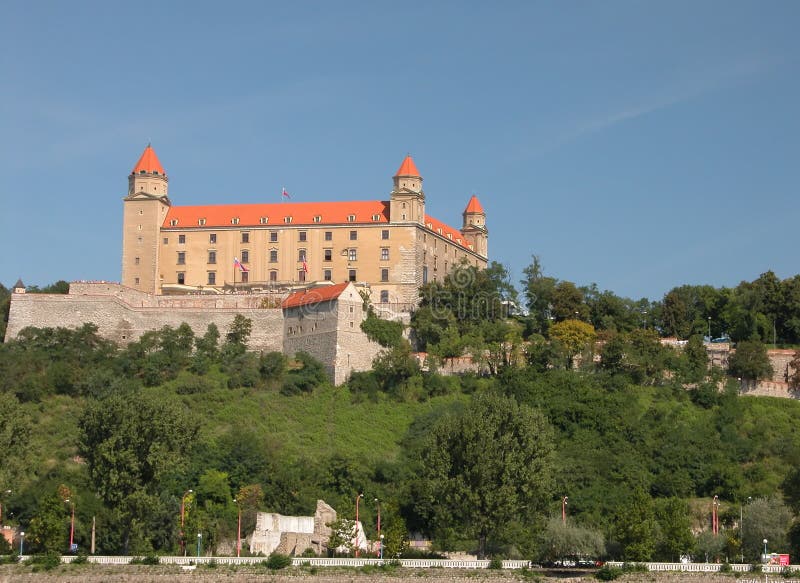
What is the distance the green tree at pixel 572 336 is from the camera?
86.0 m

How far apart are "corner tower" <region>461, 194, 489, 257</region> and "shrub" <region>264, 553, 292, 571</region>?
47.8m

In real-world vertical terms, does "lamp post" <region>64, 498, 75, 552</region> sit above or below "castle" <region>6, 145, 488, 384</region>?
below

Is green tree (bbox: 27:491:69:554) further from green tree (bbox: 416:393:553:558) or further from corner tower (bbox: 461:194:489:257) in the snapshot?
corner tower (bbox: 461:194:489:257)

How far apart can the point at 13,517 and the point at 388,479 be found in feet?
55.1

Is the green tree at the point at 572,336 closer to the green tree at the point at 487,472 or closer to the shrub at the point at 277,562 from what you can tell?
the green tree at the point at 487,472

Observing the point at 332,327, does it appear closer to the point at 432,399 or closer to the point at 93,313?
the point at 432,399

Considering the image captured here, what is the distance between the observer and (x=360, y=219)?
94562 mm

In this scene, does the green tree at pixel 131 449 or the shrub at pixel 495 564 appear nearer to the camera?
the shrub at pixel 495 564

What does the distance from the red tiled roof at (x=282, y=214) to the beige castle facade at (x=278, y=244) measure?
6 cm

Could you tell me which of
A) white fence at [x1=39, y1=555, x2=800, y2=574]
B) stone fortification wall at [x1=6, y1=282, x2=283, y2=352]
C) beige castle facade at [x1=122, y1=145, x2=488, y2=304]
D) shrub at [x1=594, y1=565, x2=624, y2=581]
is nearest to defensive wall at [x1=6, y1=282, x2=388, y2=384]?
stone fortification wall at [x1=6, y1=282, x2=283, y2=352]

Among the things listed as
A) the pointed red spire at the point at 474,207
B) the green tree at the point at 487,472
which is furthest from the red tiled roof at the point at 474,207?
the green tree at the point at 487,472

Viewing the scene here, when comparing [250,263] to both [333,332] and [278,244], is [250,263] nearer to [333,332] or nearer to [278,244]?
[278,244]

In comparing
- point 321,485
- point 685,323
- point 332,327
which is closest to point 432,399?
point 332,327

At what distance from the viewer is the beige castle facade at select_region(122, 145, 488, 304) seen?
93.1m
